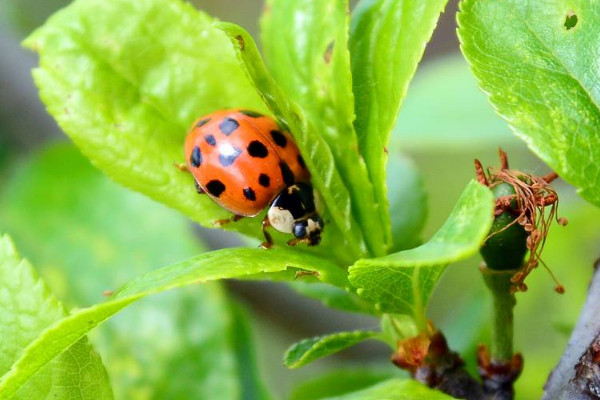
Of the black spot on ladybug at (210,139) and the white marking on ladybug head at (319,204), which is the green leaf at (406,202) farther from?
the black spot on ladybug at (210,139)

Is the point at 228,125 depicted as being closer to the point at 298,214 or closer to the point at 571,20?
the point at 298,214

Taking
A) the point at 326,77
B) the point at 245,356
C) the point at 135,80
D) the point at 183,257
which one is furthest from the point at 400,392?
the point at 183,257

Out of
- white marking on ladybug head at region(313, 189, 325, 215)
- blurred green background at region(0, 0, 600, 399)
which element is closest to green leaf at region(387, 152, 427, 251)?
blurred green background at region(0, 0, 600, 399)

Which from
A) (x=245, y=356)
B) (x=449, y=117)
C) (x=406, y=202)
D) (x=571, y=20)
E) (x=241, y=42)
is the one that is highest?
(x=571, y=20)

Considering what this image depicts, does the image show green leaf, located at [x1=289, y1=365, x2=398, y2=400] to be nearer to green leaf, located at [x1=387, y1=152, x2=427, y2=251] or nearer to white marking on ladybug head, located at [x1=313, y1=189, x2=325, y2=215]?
green leaf, located at [x1=387, y1=152, x2=427, y2=251]

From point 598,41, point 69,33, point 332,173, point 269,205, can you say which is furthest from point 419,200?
point 69,33

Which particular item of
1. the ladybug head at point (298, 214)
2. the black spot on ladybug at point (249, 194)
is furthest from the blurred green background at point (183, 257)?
the black spot on ladybug at point (249, 194)
